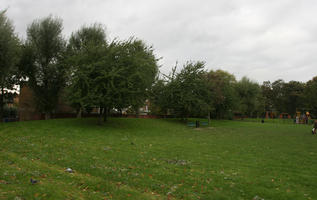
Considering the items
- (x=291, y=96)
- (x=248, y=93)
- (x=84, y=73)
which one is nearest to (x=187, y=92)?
(x=84, y=73)

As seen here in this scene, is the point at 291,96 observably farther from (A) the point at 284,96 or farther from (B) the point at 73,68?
(B) the point at 73,68

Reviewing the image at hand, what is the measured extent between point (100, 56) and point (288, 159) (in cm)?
2284

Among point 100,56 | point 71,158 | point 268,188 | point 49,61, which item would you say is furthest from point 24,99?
point 268,188

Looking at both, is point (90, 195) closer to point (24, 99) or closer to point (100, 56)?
point (100, 56)

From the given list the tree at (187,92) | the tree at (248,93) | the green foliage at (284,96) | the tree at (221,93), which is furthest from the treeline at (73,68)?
the green foliage at (284,96)

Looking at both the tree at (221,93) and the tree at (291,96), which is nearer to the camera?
the tree at (221,93)

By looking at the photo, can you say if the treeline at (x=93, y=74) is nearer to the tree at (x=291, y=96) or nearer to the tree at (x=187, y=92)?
the tree at (x=187, y=92)

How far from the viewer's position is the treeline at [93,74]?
26062 millimetres

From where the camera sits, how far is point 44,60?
3494 centimetres

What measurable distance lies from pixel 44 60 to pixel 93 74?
42.4 feet

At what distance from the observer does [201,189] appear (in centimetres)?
722

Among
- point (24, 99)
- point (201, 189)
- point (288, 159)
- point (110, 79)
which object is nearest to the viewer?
point (201, 189)

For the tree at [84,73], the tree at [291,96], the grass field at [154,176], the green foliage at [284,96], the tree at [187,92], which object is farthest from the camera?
the tree at [291,96]

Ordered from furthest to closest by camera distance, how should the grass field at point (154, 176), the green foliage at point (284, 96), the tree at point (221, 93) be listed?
the green foliage at point (284, 96)
the tree at point (221, 93)
the grass field at point (154, 176)
